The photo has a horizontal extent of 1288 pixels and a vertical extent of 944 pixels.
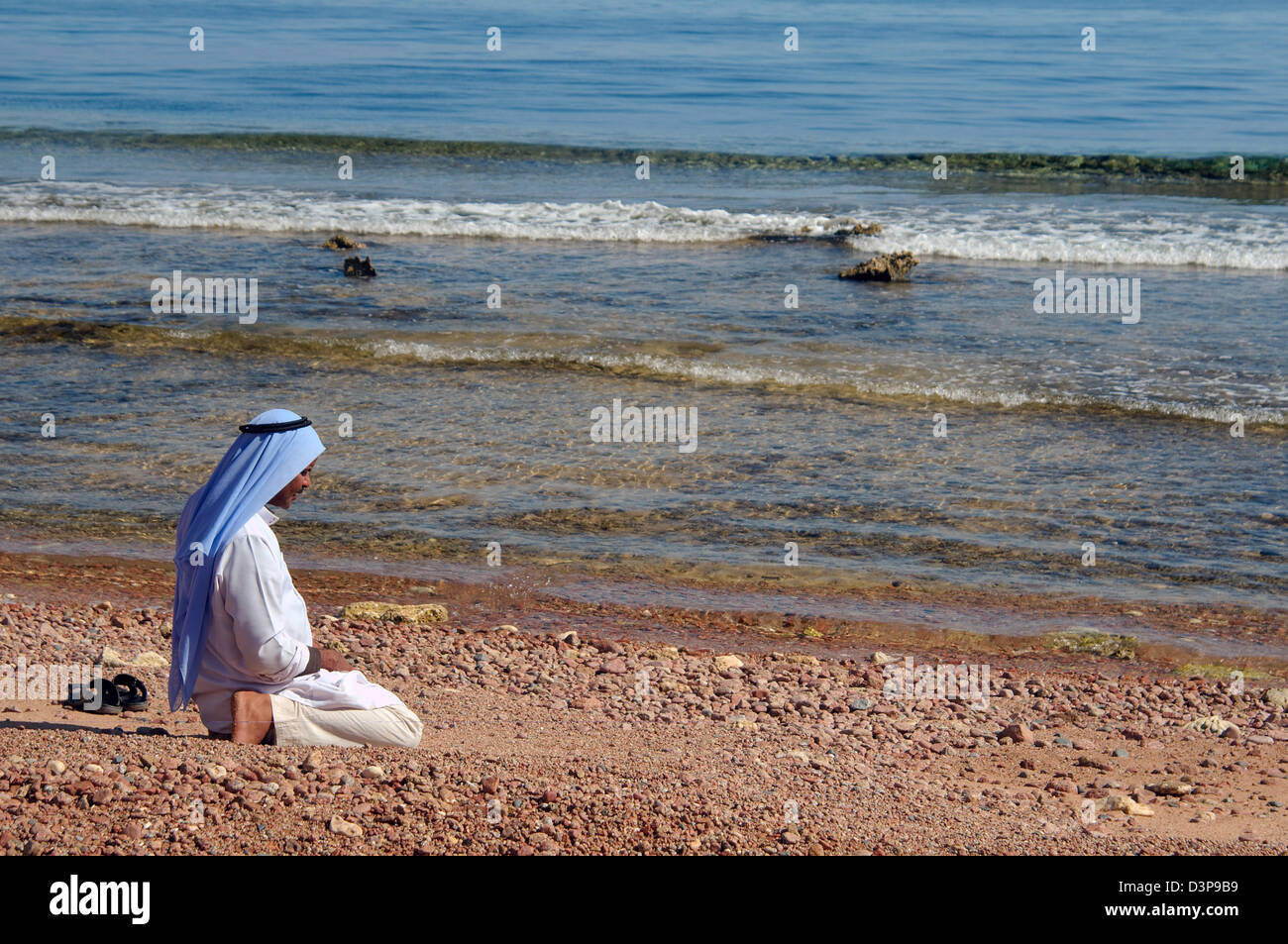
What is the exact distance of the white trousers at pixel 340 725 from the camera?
15.5 ft

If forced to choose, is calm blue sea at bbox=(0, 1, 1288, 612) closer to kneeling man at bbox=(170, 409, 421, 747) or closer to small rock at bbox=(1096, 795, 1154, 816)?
small rock at bbox=(1096, 795, 1154, 816)

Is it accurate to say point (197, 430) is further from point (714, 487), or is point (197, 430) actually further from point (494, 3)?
point (494, 3)

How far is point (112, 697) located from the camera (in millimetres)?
5508

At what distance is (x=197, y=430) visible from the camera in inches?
406

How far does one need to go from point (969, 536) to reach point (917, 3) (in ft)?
184

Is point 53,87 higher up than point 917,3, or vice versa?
point 917,3

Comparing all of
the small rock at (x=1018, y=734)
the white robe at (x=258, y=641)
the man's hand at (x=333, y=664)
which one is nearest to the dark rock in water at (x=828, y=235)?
the small rock at (x=1018, y=734)

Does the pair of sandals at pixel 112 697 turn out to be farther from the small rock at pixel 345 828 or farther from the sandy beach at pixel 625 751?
the small rock at pixel 345 828

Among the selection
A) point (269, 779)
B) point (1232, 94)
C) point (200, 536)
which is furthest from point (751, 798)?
point (1232, 94)

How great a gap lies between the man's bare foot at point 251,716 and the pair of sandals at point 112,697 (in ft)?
3.51

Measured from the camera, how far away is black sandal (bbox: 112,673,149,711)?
5512 mm

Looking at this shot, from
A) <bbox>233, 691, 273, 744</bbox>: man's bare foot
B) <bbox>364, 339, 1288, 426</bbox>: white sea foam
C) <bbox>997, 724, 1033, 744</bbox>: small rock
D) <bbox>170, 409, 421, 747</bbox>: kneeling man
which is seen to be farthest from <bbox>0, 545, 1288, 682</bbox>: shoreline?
<bbox>364, 339, 1288, 426</bbox>: white sea foam

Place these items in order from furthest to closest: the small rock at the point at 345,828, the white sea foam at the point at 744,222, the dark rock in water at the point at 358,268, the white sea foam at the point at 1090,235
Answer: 1. the white sea foam at the point at 744,222
2. the white sea foam at the point at 1090,235
3. the dark rock in water at the point at 358,268
4. the small rock at the point at 345,828

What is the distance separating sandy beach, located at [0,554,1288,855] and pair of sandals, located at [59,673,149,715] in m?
0.07
